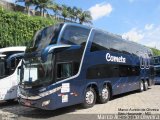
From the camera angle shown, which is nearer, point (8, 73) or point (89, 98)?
point (89, 98)

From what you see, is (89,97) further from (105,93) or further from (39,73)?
(39,73)

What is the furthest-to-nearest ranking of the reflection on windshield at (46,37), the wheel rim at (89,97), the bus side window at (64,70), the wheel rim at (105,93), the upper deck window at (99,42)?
1. the wheel rim at (105,93)
2. the upper deck window at (99,42)
3. the wheel rim at (89,97)
4. the reflection on windshield at (46,37)
5. the bus side window at (64,70)

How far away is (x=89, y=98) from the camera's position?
1459 centimetres

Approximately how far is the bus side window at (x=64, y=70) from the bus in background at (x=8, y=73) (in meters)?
4.10

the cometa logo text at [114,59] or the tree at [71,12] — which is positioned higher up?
the tree at [71,12]

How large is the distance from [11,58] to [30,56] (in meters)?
3.48

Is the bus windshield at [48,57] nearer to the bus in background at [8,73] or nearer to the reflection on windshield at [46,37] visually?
the reflection on windshield at [46,37]

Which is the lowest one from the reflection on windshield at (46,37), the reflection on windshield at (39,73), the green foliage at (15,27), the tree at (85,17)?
the reflection on windshield at (39,73)

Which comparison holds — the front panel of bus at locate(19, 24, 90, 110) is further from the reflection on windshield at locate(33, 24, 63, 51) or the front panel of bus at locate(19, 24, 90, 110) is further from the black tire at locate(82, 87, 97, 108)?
the black tire at locate(82, 87, 97, 108)

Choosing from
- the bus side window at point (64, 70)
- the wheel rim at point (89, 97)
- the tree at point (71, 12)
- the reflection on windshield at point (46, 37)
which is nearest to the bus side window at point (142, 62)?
the wheel rim at point (89, 97)

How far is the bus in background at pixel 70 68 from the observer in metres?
12.3

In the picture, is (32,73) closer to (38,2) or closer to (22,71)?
(22,71)

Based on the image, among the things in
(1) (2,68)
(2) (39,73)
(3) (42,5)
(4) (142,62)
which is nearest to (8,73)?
(1) (2,68)

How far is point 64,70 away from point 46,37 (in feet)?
5.34
